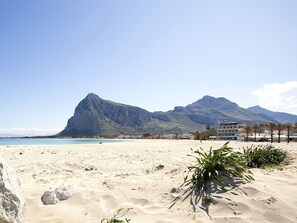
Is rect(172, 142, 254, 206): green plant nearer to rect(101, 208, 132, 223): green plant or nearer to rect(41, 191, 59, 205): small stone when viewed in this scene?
rect(101, 208, 132, 223): green plant

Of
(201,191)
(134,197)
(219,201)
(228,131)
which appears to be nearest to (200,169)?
(201,191)

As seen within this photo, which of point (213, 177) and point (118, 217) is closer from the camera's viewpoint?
point (118, 217)

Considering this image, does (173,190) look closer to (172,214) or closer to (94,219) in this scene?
(172,214)

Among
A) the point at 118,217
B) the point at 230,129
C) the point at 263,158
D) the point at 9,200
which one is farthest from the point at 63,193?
the point at 230,129

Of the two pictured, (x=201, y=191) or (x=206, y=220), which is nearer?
(x=206, y=220)

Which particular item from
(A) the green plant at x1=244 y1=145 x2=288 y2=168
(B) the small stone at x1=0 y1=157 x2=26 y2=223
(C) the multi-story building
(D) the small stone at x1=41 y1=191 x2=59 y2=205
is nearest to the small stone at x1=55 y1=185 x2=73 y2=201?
(D) the small stone at x1=41 y1=191 x2=59 y2=205

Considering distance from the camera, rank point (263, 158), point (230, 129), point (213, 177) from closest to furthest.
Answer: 1. point (213, 177)
2. point (263, 158)
3. point (230, 129)

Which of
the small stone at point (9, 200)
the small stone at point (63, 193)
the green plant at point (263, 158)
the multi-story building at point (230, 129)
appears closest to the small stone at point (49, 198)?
the small stone at point (63, 193)

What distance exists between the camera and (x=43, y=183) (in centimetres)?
875

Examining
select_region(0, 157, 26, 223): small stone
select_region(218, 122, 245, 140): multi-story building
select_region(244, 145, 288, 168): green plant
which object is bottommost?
select_region(0, 157, 26, 223): small stone

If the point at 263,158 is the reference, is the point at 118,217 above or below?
below

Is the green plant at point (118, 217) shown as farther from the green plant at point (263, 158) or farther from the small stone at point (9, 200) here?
the green plant at point (263, 158)

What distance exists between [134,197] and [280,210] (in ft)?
10.3

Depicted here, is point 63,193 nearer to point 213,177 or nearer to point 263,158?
point 213,177
